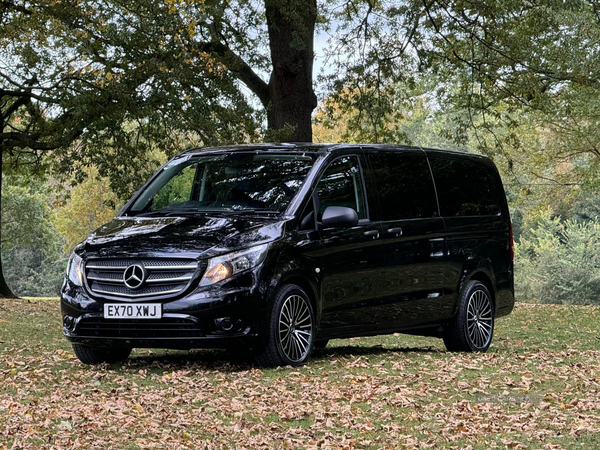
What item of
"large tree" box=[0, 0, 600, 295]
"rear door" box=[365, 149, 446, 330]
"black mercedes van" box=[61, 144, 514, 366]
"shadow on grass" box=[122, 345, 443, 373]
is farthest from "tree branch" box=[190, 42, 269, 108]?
"shadow on grass" box=[122, 345, 443, 373]

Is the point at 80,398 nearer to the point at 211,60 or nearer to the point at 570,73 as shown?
the point at 211,60

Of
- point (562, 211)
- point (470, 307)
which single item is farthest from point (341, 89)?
point (562, 211)

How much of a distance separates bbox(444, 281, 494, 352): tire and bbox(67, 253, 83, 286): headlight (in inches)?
161

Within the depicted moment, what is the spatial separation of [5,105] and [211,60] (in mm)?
9161

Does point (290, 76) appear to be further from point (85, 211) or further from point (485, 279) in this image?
point (85, 211)

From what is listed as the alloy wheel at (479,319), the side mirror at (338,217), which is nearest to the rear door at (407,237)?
the alloy wheel at (479,319)

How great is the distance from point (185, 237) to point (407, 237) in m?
2.57

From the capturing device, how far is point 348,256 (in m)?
8.84

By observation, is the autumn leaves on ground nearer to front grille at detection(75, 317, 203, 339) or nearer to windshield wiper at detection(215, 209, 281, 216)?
front grille at detection(75, 317, 203, 339)

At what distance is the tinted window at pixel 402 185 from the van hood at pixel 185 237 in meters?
1.60

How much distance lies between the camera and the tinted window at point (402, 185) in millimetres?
9500

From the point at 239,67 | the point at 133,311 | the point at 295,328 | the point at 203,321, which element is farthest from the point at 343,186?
the point at 239,67

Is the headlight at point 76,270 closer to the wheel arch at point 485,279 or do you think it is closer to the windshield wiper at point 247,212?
the windshield wiper at point 247,212

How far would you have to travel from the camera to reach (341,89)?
75.2ft
